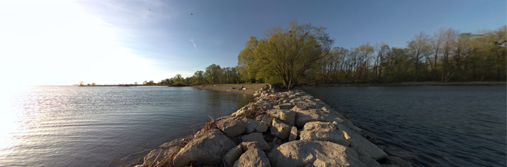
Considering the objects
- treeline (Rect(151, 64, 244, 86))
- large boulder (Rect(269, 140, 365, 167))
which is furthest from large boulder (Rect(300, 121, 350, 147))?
treeline (Rect(151, 64, 244, 86))

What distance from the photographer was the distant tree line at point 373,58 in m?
27.1

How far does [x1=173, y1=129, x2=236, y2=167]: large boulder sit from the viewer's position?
108 inches

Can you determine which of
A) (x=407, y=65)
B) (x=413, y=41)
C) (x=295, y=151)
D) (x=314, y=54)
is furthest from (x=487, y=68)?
(x=295, y=151)

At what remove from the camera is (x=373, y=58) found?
5484 cm

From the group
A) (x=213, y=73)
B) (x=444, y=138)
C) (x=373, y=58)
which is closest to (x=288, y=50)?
(x=444, y=138)

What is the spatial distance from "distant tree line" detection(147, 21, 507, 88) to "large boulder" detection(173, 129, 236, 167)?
2479 centimetres

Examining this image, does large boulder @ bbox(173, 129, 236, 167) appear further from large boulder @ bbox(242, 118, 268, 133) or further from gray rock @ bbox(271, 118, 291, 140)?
gray rock @ bbox(271, 118, 291, 140)

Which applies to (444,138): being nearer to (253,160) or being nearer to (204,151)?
(253,160)

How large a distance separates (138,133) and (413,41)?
230 feet

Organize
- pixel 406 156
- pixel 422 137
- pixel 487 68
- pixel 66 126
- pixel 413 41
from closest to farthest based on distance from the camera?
pixel 406 156 → pixel 422 137 → pixel 66 126 → pixel 487 68 → pixel 413 41

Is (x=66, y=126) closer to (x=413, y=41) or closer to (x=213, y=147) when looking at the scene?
(x=213, y=147)

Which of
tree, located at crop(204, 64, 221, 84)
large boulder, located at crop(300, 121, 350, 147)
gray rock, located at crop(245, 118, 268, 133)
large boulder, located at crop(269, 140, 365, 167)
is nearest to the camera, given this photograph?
large boulder, located at crop(269, 140, 365, 167)

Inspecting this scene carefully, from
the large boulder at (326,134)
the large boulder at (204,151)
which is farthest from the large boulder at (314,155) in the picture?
the large boulder at (204,151)

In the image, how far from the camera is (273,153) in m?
3.13
